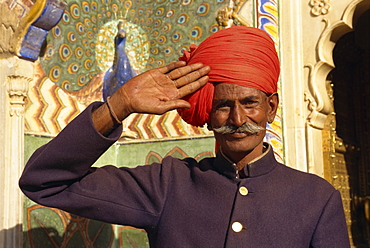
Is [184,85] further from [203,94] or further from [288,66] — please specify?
[288,66]

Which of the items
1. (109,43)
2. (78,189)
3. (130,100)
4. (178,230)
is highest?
(109,43)

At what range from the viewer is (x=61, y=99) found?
147 inches

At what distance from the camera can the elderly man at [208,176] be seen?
1593 millimetres

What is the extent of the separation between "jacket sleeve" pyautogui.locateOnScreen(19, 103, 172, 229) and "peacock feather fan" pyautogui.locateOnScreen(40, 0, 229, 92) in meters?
2.07

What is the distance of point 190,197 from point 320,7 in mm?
2181

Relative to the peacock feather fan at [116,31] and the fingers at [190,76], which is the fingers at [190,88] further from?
the peacock feather fan at [116,31]

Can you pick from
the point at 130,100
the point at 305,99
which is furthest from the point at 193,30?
the point at 130,100

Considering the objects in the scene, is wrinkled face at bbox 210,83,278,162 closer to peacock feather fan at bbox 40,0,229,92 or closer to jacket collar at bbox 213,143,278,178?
jacket collar at bbox 213,143,278,178

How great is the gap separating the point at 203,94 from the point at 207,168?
29 centimetres

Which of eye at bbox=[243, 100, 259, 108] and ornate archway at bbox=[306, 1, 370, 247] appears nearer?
eye at bbox=[243, 100, 259, 108]

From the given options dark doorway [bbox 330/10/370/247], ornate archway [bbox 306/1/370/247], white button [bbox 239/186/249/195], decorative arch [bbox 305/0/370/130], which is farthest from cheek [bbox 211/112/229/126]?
dark doorway [bbox 330/10/370/247]

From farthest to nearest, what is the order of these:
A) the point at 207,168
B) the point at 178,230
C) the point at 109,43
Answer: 1. the point at 109,43
2. the point at 207,168
3. the point at 178,230

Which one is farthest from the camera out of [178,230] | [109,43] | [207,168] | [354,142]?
[354,142]

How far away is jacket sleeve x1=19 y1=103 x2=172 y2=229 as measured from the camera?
157 cm
